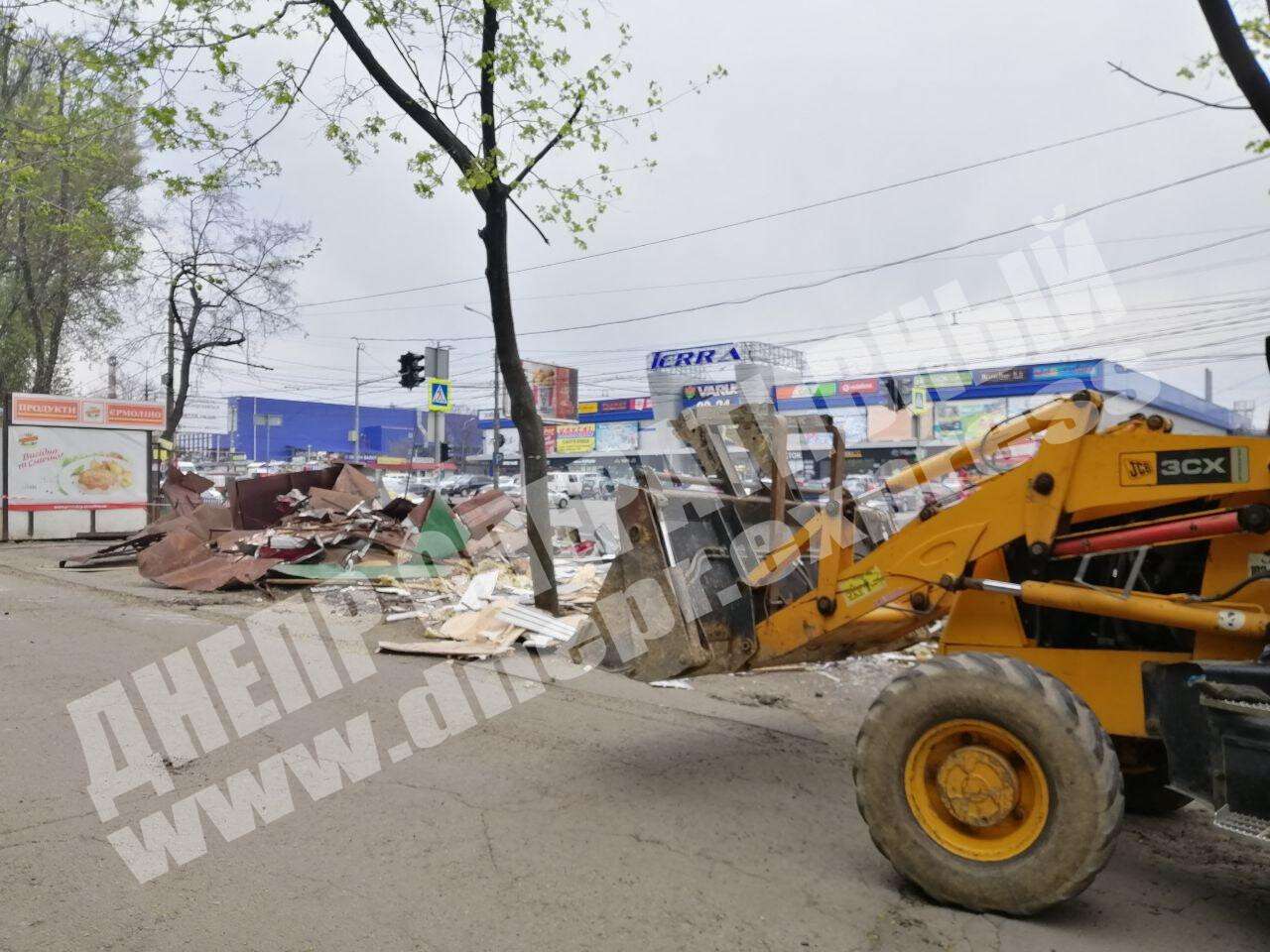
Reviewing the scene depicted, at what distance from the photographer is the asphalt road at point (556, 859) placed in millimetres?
3518

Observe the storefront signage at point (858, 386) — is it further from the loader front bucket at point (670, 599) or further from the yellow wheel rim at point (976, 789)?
the yellow wheel rim at point (976, 789)

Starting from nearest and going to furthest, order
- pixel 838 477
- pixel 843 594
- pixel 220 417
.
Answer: pixel 843 594, pixel 838 477, pixel 220 417

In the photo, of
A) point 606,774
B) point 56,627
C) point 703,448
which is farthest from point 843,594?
point 56,627

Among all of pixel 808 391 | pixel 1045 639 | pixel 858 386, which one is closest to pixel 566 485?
pixel 808 391

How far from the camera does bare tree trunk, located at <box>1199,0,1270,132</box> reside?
270 inches

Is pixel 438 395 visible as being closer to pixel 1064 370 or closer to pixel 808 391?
pixel 1064 370

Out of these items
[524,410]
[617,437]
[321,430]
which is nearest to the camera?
[524,410]

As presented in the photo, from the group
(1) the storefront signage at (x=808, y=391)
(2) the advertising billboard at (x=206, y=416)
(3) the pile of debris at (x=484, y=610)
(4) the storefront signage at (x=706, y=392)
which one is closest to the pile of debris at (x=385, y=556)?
(3) the pile of debris at (x=484, y=610)

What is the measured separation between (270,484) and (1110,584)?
14.3 meters

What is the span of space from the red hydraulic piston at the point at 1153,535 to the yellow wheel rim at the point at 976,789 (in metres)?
0.97

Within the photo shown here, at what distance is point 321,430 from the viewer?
79375 millimetres

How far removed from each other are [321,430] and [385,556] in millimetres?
70403

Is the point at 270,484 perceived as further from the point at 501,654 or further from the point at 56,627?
the point at 501,654

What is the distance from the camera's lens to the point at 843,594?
15.2 ft
